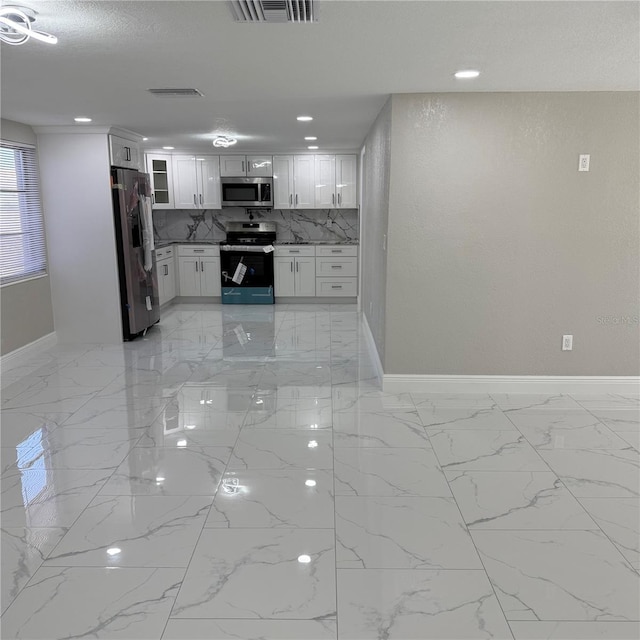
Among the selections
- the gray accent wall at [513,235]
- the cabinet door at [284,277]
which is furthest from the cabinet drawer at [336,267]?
the gray accent wall at [513,235]

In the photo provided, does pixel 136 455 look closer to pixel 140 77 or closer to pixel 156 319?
pixel 140 77

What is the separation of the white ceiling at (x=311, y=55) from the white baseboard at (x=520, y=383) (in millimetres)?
2118

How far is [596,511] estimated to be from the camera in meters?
2.73

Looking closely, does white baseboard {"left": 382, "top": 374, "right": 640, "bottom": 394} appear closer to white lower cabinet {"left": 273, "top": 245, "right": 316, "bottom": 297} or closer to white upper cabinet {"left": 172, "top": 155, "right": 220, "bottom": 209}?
white lower cabinet {"left": 273, "top": 245, "right": 316, "bottom": 297}

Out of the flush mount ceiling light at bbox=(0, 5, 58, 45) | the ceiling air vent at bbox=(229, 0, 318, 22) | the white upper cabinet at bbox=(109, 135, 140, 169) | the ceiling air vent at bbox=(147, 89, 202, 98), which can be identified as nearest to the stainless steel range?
the white upper cabinet at bbox=(109, 135, 140, 169)

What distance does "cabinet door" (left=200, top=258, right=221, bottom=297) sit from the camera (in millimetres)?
8469

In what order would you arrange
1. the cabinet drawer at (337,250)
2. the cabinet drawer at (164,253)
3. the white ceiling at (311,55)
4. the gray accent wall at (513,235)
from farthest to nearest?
the cabinet drawer at (337,250) < the cabinet drawer at (164,253) < the gray accent wall at (513,235) < the white ceiling at (311,55)

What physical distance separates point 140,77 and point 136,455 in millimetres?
2261

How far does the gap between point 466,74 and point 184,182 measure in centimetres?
592

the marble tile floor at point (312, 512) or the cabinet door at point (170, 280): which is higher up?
the cabinet door at point (170, 280)

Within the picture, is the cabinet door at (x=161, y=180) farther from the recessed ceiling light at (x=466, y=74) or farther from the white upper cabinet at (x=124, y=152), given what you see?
the recessed ceiling light at (x=466, y=74)

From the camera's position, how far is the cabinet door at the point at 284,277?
27.7 feet

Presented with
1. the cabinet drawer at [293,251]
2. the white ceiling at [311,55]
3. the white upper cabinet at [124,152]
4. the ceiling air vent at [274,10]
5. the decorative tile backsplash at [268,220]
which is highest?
the white ceiling at [311,55]

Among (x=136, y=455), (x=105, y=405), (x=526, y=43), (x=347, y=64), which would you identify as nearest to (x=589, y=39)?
(x=526, y=43)
